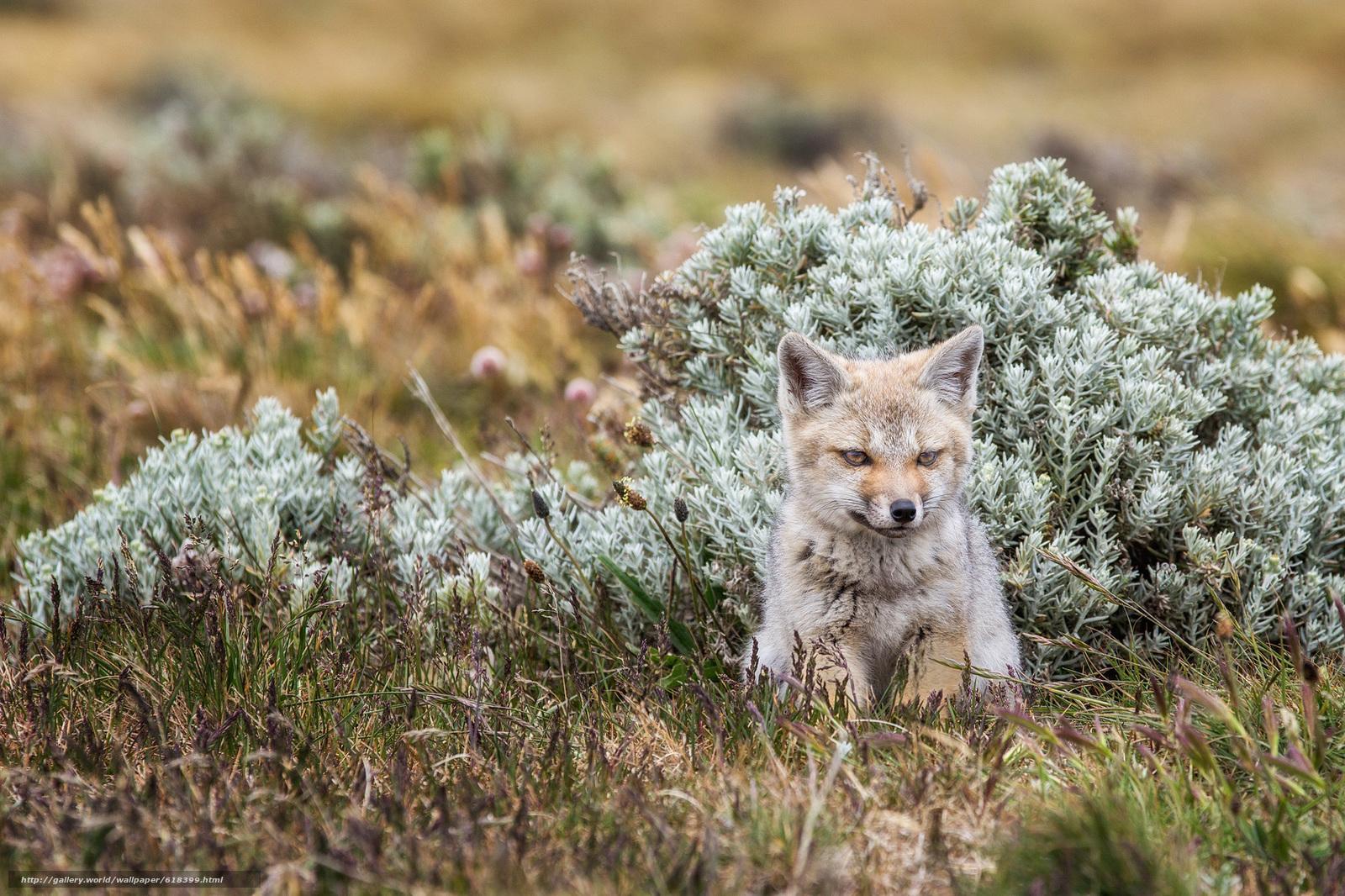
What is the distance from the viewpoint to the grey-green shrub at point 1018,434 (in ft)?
13.1

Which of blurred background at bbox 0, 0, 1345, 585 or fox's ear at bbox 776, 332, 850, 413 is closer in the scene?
fox's ear at bbox 776, 332, 850, 413

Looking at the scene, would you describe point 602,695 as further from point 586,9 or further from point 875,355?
point 586,9

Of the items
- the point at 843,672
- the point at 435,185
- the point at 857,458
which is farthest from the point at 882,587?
the point at 435,185

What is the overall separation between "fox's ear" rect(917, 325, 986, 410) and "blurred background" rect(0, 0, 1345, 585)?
1.47 metres

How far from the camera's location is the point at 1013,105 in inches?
1199

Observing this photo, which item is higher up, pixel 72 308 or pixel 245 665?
pixel 72 308

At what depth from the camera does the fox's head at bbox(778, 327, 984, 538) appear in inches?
137

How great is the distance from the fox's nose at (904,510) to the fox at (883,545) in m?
0.10

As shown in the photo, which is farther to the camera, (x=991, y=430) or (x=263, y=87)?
(x=263, y=87)

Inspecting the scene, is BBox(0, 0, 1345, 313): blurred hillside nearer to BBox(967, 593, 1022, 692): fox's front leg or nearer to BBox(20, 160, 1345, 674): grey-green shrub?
BBox(20, 160, 1345, 674): grey-green shrub

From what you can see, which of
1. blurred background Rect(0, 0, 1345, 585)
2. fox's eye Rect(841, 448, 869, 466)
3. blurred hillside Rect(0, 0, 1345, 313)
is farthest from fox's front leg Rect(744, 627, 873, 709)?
blurred hillside Rect(0, 0, 1345, 313)

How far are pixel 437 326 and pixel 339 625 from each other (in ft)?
13.6

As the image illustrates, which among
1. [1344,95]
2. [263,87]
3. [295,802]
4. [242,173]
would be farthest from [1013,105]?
[295,802]

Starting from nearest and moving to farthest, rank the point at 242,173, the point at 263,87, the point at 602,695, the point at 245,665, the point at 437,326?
1. the point at 245,665
2. the point at 602,695
3. the point at 437,326
4. the point at 242,173
5. the point at 263,87
